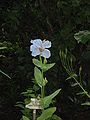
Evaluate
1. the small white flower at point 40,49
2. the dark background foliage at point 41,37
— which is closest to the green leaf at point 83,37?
the dark background foliage at point 41,37

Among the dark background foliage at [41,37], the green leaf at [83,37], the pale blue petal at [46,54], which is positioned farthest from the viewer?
the dark background foliage at [41,37]

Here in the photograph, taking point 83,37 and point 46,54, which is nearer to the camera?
point 46,54

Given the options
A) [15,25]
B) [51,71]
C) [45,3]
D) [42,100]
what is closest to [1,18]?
[15,25]

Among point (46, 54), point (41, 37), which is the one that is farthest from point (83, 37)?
point (46, 54)

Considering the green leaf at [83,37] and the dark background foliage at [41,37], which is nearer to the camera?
the green leaf at [83,37]

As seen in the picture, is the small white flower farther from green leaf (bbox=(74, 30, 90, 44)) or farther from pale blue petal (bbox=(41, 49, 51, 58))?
green leaf (bbox=(74, 30, 90, 44))

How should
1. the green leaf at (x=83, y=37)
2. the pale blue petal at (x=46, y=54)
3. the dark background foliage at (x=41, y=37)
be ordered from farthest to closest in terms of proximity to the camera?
the dark background foliage at (x=41, y=37)
the green leaf at (x=83, y=37)
the pale blue petal at (x=46, y=54)

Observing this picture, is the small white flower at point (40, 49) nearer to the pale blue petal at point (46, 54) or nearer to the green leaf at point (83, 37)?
the pale blue petal at point (46, 54)

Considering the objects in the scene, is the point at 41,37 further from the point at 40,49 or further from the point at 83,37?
the point at 40,49

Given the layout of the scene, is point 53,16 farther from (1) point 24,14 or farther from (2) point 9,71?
(2) point 9,71
